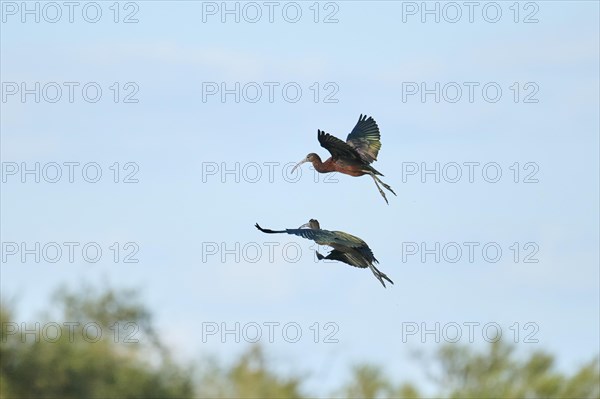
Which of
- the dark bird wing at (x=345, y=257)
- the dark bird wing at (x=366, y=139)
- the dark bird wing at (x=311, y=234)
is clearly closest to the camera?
the dark bird wing at (x=311, y=234)

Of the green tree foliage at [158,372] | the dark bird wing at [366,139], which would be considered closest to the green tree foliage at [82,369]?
the green tree foliage at [158,372]

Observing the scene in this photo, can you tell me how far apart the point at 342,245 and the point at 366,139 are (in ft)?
9.15

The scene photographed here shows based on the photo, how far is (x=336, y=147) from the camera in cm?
1970

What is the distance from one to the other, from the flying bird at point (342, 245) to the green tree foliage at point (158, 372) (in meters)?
34.0

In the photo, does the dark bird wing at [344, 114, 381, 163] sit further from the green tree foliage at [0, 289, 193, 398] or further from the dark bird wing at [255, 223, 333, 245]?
the green tree foliage at [0, 289, 193, 398]

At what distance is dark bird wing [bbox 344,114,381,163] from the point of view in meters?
20.4

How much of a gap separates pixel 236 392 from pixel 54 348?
611 cm

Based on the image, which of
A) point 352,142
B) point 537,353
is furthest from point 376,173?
point 537,353

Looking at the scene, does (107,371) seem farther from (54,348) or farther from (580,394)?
(580,394)

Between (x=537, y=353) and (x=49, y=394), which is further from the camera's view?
(x=537, y=353)

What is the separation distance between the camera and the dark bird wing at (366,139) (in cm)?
2044

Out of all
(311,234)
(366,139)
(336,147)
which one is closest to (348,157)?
(336,147)

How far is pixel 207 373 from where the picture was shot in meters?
57.1

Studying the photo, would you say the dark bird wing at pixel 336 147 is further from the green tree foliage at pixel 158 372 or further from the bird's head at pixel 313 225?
the green tree foliage at pixel 158 372
